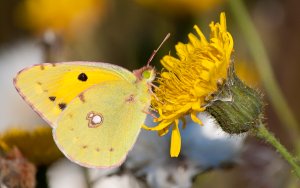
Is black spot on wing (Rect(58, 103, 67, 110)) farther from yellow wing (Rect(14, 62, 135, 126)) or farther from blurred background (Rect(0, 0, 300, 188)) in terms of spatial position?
blurred background (Rect(0, 0, 300, 188))

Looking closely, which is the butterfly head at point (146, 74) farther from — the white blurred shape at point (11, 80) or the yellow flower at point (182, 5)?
the white blurred shape at point (11, 80)

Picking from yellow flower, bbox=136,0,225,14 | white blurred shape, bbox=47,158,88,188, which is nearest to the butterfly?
white blurred shape, bbox=47,158,88,188

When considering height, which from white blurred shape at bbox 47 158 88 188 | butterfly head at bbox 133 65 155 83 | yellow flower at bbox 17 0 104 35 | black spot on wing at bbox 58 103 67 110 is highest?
butterfly head at bbox 133 65 155 83

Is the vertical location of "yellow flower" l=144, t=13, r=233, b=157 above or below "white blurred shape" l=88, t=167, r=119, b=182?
above

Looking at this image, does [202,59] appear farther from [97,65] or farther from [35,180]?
[35,180]

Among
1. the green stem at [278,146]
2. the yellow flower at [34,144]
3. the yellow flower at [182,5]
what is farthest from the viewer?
the yellow flower at [182,5]

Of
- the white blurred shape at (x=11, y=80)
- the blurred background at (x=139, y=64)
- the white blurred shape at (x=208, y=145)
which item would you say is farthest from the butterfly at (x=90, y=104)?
the white blurred shape at (x=11, y=80)
